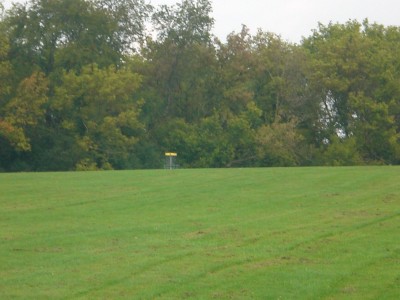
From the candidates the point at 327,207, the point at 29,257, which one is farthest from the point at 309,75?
the point at 29,257

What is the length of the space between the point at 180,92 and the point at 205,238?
47.5 meters

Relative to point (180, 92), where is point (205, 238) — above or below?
below

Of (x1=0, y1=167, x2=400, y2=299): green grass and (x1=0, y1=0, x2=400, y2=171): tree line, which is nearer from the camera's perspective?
(x1=0, y1=167, x2=400, y2=299): green grass

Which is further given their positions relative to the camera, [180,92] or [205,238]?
[180,92]

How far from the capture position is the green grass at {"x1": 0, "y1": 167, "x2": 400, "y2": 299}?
12445mm

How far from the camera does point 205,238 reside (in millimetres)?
16906

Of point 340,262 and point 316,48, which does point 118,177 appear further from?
point 316,48

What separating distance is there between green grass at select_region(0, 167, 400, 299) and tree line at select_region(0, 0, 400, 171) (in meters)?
26.8

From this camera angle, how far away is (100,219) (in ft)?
67.8

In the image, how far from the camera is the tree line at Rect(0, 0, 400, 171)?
184 feet

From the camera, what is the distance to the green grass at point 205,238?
1245 centimetres

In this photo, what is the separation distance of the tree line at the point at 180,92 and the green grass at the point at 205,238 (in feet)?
88.0

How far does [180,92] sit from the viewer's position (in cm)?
6394

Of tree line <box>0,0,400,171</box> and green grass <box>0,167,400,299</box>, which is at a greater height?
tree line <box>0,0,400,171</box>
